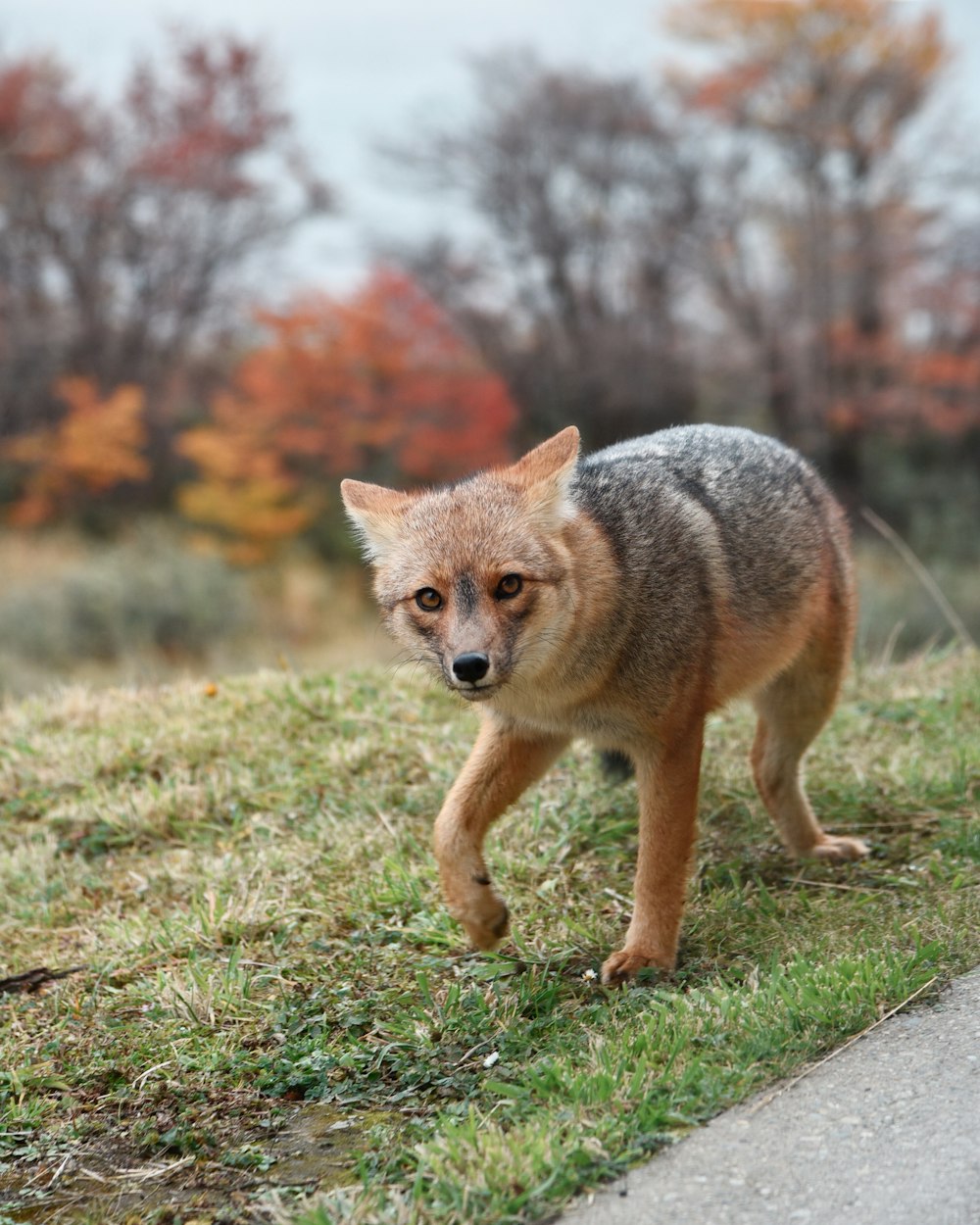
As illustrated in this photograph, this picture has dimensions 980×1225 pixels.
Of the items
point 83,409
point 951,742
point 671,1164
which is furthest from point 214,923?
point 83,409

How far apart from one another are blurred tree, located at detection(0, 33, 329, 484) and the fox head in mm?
20727

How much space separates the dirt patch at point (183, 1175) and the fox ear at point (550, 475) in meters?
1.78

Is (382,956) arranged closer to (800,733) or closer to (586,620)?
(586,620)

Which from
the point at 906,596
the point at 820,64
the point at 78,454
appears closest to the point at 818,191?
the point at 820,64

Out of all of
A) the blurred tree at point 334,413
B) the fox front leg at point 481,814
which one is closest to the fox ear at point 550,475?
the fox front leg at point 481,814

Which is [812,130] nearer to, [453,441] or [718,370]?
[718,370]

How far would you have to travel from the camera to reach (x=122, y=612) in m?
18.2

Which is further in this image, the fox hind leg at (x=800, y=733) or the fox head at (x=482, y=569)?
the fox hind leg at (x=800, y=733)

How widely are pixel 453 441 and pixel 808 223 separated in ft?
26.3

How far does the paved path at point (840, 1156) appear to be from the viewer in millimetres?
2607

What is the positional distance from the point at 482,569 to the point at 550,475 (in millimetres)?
446

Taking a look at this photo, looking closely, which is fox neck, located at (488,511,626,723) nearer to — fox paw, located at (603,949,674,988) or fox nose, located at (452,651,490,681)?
fox nose, located at (452,651,490,681)

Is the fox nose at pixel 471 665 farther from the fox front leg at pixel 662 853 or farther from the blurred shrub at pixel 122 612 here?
the blurred shrub at pixel 122 612

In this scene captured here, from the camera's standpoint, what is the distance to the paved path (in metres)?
2.61
